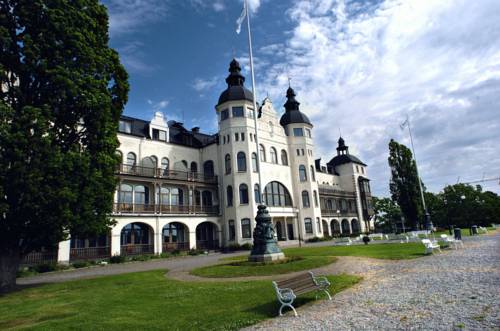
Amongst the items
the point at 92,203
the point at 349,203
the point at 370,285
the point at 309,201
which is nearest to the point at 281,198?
the point at 309,201

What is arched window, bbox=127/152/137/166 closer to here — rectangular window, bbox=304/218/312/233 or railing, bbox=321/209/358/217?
rectangular window, bbox=304/218/312/233

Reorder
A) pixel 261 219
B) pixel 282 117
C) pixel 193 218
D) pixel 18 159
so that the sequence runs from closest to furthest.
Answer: pixel 18 159 → pixel 261 219 → pixel 193 218 → pixel 282 117

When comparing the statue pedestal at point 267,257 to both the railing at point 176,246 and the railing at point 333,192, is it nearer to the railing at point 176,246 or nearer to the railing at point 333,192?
the railing at point 176,246

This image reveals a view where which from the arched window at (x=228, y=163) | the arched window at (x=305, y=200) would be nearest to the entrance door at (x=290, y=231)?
the arched window at (x=305, y=200)

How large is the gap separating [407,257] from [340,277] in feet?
21.6

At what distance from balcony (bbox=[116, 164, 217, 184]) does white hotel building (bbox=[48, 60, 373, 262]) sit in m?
0.11

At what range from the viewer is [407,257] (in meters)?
15.6

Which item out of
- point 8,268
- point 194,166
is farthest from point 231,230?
point 8,268

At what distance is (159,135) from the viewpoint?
36625 mm

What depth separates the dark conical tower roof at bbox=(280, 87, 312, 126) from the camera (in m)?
45.7

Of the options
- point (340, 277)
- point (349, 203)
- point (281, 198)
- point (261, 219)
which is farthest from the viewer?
point (349, 203)

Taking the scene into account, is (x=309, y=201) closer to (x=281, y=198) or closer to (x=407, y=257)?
(x=281, y=198)

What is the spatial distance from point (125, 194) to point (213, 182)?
10.4m

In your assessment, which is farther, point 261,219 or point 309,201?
point 309,201
